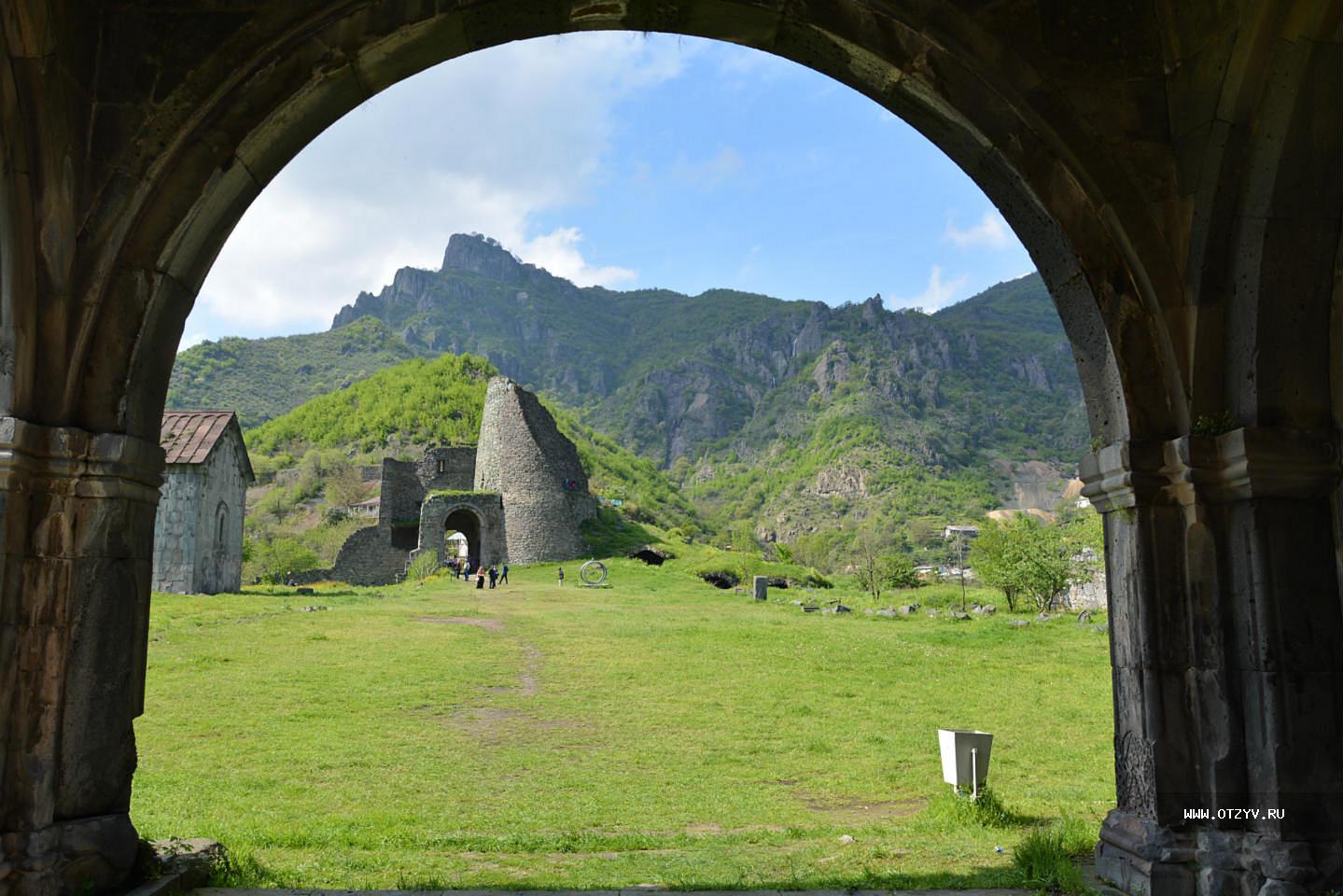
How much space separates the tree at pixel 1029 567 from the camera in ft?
68.9

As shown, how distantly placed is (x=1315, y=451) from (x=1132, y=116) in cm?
148

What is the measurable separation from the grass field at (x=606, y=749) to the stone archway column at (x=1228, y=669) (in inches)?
29.5

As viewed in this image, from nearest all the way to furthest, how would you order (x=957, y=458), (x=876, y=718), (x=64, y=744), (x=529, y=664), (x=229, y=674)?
(x=64, y=744), (x=876, y=718), (x=229, y=674), (x=529, y=664), (x=957, y=458)

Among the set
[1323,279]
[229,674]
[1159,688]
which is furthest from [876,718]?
[229,674]

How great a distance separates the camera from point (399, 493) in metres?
37.4

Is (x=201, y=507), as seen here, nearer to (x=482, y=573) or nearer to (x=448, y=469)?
(x=482, y=573)

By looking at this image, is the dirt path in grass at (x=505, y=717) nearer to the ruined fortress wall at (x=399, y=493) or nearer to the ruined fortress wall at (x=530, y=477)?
the ruined fortress wall at (x=530, y=477)

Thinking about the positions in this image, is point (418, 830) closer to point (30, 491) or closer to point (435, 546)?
point (30, 491)

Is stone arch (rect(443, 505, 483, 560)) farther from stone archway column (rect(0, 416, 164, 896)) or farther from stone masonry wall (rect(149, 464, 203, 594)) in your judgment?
stone archway column (rect(0, 416, 164, 896))

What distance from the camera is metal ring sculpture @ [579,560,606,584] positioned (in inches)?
1059

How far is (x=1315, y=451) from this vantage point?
330 centimetres

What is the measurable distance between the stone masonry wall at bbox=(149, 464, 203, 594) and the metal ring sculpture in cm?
1068

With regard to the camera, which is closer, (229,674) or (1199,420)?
(1199,420)

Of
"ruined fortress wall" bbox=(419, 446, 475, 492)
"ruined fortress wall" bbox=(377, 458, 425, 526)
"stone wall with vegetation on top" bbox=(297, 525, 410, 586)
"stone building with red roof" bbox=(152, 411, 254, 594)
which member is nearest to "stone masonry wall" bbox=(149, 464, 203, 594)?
"stone building with red roof" bbox=(152, 411, 254, 594)
